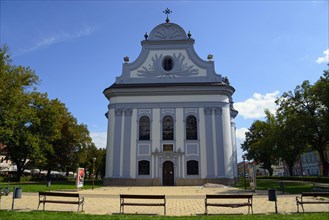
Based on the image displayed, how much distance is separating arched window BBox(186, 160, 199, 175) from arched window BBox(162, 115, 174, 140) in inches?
144

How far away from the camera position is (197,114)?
36000mm

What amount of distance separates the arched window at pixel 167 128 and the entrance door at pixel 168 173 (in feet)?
10.1

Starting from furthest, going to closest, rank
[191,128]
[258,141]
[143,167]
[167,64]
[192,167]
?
[258,141] < [167,64] < [191,128] < [143,167] < [192,167]

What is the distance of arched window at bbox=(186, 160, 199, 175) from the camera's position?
34.5 metres

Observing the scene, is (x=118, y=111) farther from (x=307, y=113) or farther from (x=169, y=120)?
(x=307, y=113)

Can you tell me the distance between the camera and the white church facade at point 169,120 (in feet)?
113

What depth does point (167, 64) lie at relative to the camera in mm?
38375

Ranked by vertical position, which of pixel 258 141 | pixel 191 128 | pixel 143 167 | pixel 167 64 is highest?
pixel 167 64

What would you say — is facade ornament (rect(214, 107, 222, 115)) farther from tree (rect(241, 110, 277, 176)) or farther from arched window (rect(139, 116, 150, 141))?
tree (rect(241, 110, 277, 176))

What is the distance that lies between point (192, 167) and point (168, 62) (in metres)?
13.6

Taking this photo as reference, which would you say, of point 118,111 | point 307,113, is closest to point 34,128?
point 118,111

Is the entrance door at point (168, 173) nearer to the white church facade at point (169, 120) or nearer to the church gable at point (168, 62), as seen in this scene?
the white church facade at point (169, 120)

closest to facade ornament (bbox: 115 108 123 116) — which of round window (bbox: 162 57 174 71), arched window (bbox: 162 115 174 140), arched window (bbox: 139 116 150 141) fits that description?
arched window (bbox: 139 116 150 141)

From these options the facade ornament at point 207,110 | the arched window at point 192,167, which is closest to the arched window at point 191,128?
the facade ornament at point 207,110
